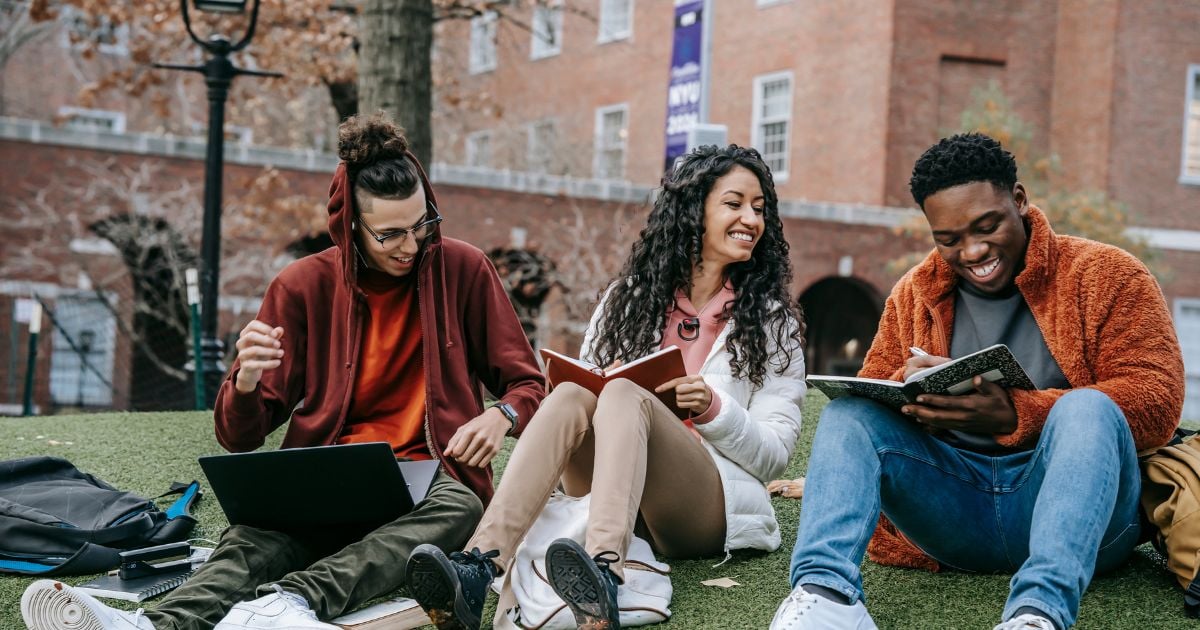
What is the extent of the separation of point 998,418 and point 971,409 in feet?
0.30

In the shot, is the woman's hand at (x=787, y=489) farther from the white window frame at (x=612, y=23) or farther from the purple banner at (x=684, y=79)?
the white window frame at (x=612, y=23)

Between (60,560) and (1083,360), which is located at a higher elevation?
(1083,360)

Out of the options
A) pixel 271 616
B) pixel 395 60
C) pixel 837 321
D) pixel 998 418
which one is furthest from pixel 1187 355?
pixel 271 616

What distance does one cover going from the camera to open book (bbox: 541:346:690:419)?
3.58 m

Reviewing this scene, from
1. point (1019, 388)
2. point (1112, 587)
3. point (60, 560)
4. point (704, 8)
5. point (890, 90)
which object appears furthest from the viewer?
point (890, 90)

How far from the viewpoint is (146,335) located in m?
17.3

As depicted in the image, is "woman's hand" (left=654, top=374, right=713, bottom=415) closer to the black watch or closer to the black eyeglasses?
the black watch

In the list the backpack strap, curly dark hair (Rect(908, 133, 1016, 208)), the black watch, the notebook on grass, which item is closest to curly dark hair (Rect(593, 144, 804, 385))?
the black watch

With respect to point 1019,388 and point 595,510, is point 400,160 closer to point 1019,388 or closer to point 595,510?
point 595,510

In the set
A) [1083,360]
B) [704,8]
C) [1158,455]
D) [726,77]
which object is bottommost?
[1158,455]

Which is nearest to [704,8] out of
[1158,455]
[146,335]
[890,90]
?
[1158,455]

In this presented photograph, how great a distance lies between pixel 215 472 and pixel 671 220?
6.03ft

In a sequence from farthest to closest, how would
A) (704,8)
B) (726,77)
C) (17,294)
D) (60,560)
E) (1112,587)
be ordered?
(726,77) < (17,294) < (704,8) < (60,560) < (1112,587)

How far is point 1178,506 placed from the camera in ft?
10.7
